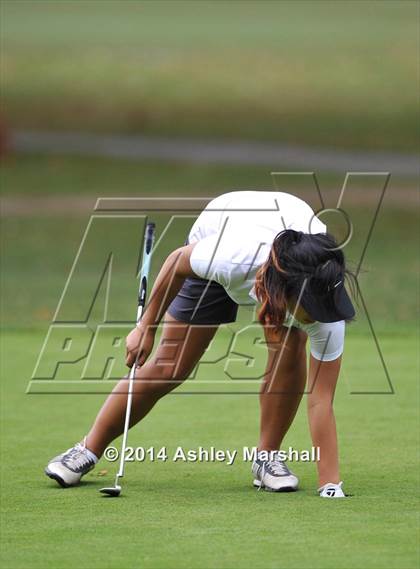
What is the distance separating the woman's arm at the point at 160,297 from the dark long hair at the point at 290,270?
390 millimetres

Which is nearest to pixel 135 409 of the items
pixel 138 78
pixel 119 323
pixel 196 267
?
pixel 196 267

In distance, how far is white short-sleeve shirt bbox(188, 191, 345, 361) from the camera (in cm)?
647

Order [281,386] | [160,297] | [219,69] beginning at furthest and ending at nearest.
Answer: [219,69] < [281,386] < [160,297]

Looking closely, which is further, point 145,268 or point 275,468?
point 145,268

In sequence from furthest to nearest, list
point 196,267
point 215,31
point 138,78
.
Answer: point 215,31 < point 138,78 < point 196,267

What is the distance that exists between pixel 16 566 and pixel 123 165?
31230mm

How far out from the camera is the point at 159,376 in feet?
23.6

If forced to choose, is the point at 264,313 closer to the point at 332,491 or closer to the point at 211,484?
the point at 332,491

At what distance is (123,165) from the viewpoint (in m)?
36.4

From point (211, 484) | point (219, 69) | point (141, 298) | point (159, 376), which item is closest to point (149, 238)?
point (141, 298)

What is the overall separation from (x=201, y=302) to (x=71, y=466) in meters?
1.03

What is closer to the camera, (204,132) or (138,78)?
(204,132)

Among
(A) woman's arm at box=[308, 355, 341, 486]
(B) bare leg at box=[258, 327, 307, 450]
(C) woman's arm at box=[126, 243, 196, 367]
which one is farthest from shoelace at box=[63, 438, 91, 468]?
(A) woman's arm at box=[308, 355, 341, 486]

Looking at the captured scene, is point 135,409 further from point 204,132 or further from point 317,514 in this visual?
point 204,132
